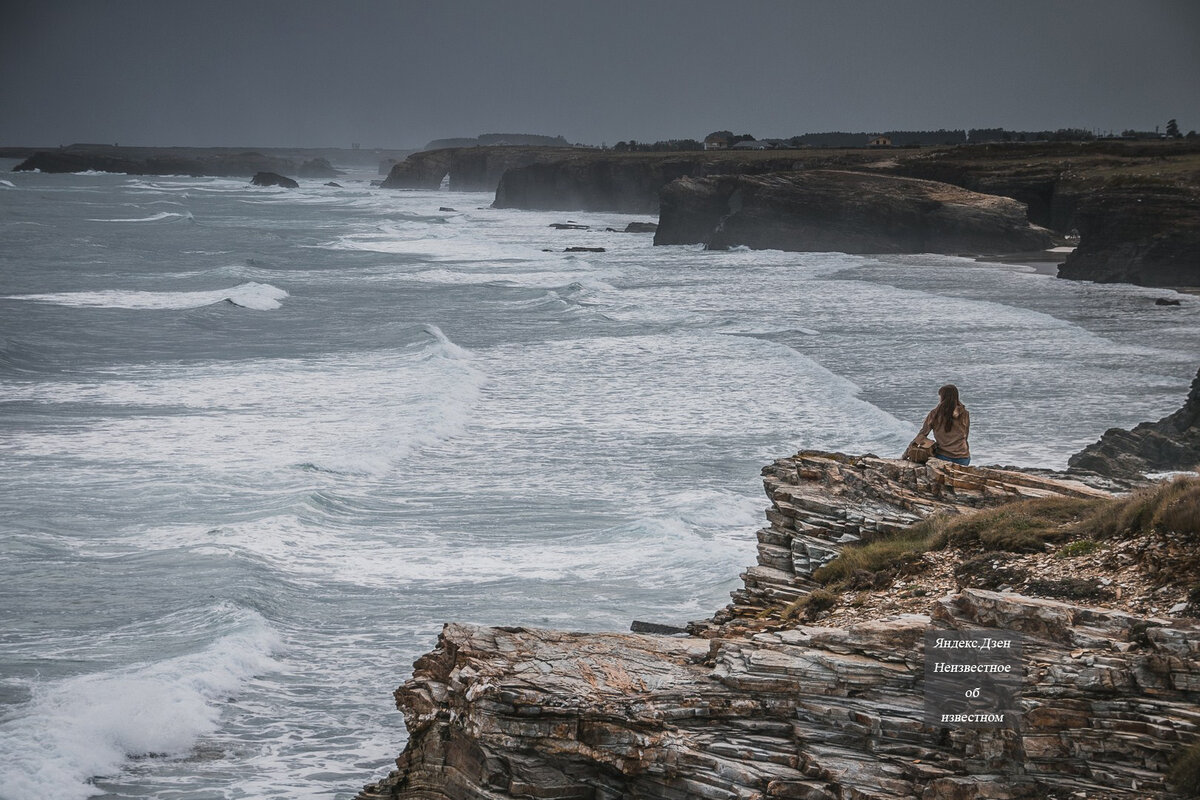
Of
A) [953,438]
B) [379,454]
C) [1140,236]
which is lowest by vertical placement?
[379,454]

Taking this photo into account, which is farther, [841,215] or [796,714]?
[841,215]

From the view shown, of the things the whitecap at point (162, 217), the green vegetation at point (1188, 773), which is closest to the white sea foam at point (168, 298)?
the green vegetation at point (1188, 773)

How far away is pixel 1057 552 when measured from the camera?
909 cm

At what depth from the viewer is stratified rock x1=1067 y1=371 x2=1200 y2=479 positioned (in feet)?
64.2

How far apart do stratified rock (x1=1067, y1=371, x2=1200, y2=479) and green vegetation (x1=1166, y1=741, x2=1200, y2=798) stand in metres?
13.3

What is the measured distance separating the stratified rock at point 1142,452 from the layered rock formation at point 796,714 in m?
12.7

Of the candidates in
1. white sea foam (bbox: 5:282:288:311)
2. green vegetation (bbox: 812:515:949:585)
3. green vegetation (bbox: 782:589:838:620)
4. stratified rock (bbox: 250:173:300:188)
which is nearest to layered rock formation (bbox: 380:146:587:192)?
stratified rock (bbox: 250:173:300:188)

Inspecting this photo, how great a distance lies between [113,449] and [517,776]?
17.7 meters

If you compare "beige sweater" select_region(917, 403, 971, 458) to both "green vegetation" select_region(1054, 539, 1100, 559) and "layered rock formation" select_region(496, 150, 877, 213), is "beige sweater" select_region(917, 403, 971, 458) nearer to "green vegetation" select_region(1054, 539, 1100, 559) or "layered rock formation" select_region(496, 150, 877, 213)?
"green vegetation" select_region(1054, 539, 1100, 559)

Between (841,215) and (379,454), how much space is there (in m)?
58.8

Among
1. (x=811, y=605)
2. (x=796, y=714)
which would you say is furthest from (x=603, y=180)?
(x=796, y=714)

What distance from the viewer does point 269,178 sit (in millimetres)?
193375

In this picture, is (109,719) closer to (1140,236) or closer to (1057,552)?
(1057,552)

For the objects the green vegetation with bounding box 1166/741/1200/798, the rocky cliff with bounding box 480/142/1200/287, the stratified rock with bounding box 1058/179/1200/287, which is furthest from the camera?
the rocky cliff with bounding box 480/142/1200/287
